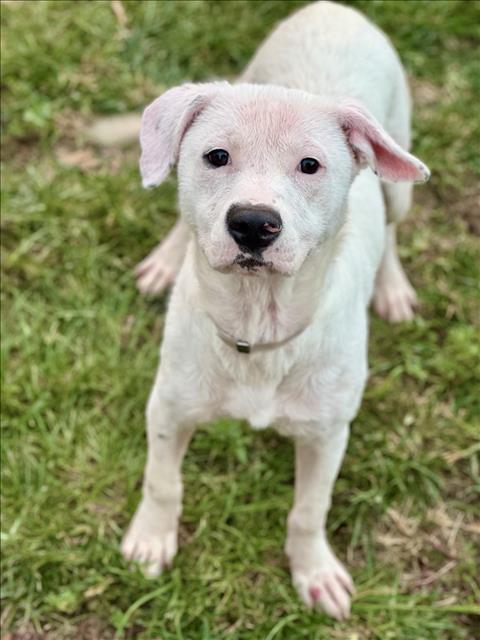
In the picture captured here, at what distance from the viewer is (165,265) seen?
4.79 m

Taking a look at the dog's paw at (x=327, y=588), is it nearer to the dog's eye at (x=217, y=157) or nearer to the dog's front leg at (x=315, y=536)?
the dog's front leg at (x=315, y=536)

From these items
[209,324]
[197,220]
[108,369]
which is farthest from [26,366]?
[197,220]

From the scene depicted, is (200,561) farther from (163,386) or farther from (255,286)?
(255,286)

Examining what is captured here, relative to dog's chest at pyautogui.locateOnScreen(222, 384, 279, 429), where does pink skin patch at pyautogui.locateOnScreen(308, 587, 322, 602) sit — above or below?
below

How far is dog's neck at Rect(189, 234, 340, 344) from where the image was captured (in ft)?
10.2

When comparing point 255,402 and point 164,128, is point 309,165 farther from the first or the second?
point 255,402

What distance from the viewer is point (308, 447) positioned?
11.9 ft

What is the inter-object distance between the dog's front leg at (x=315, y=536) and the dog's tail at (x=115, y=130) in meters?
2.31

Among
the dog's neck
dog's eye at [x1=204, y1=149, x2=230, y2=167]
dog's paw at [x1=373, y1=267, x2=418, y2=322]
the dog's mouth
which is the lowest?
dog's paw at [x1=373, y1=267, x2=418, y2=322]

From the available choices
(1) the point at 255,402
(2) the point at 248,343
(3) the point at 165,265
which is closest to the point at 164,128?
(2) the point at 248,343

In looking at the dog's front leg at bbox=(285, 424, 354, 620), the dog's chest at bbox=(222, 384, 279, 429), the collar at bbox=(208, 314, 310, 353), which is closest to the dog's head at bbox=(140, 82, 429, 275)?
the collar at bbox=(208, 314, 310, 353)

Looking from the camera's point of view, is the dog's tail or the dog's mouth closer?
the dog's mouth

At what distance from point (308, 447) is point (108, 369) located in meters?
1.25

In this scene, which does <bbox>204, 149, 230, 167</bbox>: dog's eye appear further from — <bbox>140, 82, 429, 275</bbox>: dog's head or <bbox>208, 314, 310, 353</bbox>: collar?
<bbox>208, 314, 310, 353</bbox>: collar
